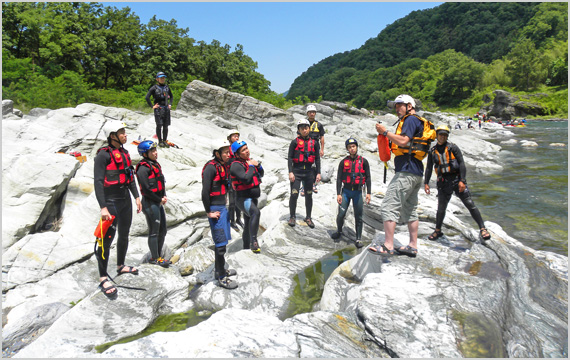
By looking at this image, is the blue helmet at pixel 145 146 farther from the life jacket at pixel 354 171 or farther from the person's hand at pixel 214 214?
the life jacket at pixel 354 171

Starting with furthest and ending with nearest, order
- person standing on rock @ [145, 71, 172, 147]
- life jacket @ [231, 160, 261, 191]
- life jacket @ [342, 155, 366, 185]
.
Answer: person standing on rock @ [145, 71, 172, 147], life jacket @ [342, 155, 366, 185], life jacket @ [231, 160, 261, 191]

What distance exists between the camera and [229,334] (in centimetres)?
342

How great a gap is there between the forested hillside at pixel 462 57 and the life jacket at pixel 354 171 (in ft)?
302

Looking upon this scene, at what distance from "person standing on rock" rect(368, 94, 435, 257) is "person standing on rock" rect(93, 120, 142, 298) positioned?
13.4ft

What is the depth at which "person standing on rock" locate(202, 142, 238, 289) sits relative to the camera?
5.14 meters

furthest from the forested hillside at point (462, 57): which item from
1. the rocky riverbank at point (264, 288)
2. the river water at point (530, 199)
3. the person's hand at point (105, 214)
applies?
the person's hand at point (105, 214)

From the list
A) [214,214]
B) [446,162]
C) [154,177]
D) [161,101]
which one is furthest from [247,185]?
[161,101]

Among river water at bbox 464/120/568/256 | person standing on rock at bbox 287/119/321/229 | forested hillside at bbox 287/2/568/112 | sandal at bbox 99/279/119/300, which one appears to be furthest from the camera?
forested hillside at bbox 287/2/568/112

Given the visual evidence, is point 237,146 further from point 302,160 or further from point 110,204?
point 110,204

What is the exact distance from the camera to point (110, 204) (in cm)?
504

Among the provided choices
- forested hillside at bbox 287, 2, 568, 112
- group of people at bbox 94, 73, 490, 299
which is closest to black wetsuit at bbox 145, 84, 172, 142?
group of people at bbox 94, 73, 490, 299

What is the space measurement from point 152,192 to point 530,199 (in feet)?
44.5

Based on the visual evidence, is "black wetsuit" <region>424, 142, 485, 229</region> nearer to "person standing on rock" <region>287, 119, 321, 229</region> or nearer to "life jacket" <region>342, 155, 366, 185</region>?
"life jacket" <region>342, 155, 366, 185</region>

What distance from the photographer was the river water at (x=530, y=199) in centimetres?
883
